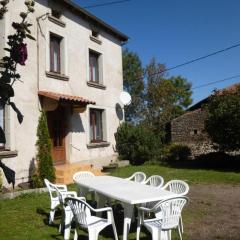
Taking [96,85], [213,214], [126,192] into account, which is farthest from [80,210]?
[96,85]

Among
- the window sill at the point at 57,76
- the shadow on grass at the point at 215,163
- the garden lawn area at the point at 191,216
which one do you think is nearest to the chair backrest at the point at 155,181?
Answer: the garden lawn area at the point at 191,216

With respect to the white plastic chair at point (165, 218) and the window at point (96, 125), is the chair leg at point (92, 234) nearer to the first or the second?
the white plastic chair at point (165, 218)

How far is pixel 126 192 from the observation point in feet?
22.1

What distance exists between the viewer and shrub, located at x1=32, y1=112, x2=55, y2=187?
12.3 m

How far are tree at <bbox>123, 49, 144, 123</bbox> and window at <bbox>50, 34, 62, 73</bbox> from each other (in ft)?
69.8

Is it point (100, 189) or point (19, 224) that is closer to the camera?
point (100, 189)

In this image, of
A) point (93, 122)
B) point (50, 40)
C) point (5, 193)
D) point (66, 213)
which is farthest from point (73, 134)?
point (66, 213)

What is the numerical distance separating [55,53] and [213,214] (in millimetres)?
9442

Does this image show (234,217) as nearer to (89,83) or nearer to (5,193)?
(5,193)

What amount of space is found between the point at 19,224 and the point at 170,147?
585 inches

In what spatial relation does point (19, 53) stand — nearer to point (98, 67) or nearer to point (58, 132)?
point (58, 132)

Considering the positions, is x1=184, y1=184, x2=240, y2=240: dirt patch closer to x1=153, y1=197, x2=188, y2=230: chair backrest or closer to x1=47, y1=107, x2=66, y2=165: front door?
x1=153, y1=197, x2=188, y2=230: chair backrest

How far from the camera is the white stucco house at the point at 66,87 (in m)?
12.6

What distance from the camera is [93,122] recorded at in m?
17.7
